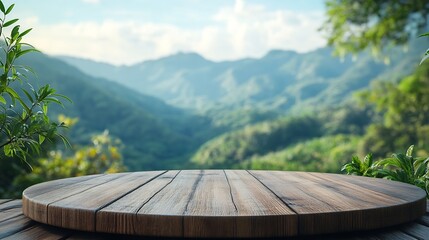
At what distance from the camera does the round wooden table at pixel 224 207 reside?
3.49ft

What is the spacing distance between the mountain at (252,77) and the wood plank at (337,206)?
7034 centimetres

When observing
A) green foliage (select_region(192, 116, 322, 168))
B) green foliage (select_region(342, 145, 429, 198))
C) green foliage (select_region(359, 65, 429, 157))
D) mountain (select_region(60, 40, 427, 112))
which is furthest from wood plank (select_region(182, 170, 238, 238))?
mountain (select_region(60, 40, 427, 112))

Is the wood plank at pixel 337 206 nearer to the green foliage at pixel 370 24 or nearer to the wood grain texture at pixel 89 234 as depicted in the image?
the wood grain texture at pixel 89 234

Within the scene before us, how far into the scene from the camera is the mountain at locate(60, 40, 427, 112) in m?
78.3

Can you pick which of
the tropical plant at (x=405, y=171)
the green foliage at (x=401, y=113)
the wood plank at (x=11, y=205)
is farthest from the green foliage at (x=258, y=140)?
the wood plank at (x=11, y=205)

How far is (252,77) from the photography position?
105 metres

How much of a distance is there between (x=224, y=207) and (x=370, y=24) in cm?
873

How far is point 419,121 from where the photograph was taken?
16.1 m

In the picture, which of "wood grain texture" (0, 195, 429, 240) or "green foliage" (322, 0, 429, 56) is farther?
"green foliage" (322, 0, 429, 56)

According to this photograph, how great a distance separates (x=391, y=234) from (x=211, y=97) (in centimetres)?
10410

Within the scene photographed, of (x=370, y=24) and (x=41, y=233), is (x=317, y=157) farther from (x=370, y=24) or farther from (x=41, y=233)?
(x=41, y=233)

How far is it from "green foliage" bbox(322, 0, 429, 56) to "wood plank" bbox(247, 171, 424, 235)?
25.6 ft

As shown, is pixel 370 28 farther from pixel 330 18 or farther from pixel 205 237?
pixel 205 237

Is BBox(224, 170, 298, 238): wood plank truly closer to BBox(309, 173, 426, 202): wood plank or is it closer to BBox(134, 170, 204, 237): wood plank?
BBox(134, 170, 204, 237): wood plank
